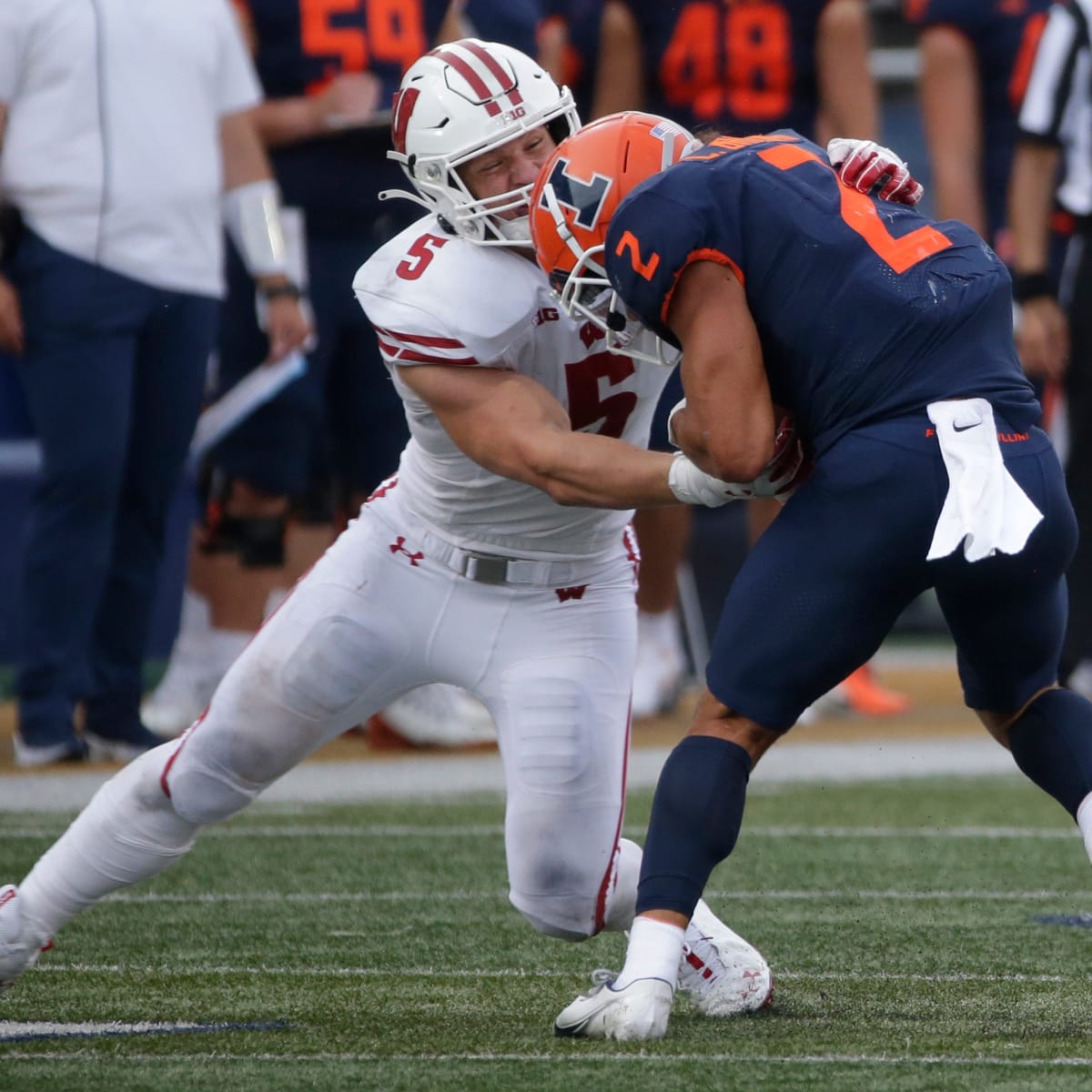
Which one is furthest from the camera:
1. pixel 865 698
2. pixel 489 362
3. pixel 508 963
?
pixel 865 698

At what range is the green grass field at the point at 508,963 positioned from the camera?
110 inches

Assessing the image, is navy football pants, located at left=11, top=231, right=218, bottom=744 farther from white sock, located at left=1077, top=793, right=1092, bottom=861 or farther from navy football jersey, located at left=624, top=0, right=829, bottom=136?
white sock, located at left=1077, top=793, right=1092, bottom=861

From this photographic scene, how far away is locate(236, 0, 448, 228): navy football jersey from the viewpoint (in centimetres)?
616

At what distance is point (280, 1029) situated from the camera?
10.0 ft

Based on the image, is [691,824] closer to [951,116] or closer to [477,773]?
[477,773]

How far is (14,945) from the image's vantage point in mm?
3227

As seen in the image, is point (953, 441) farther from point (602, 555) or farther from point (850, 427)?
point (602, 555)

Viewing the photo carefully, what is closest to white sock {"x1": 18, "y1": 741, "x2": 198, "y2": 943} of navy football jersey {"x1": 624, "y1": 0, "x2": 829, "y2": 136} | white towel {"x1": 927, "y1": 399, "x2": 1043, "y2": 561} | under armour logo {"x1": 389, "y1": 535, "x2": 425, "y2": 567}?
under armour logo {"x1": 389, "y1": 535, "x2": 425, "y2": 567}

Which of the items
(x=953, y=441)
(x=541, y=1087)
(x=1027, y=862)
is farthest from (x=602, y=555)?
(x=1027, y=862)

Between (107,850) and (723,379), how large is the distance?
1144 mm

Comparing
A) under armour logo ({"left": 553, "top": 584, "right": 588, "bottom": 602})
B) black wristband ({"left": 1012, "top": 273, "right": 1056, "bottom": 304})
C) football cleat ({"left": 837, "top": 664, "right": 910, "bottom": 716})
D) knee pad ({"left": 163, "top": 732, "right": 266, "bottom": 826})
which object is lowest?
football cleat ({"left": 837, "top": 664, "right": 910, "bottom": 716})

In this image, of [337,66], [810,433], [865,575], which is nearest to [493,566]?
[810,433]

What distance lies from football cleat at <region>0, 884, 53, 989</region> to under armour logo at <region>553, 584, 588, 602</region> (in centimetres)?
90

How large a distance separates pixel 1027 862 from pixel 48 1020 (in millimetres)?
2112
